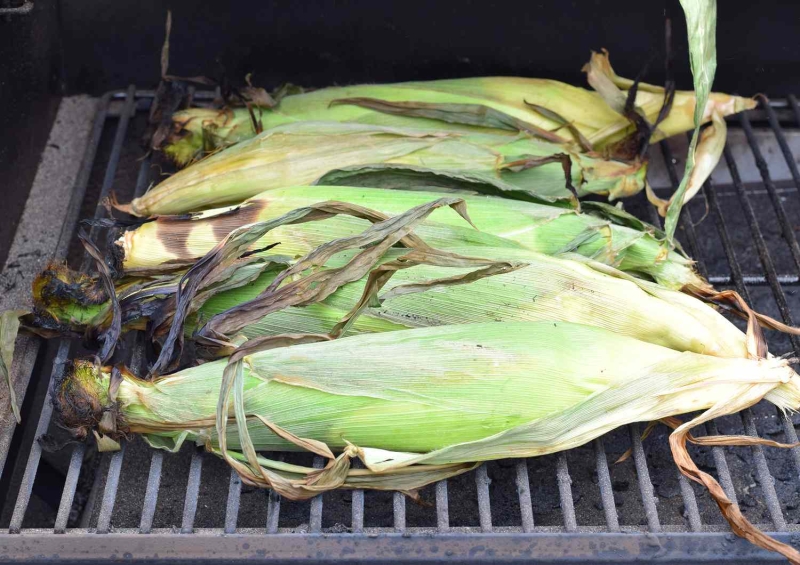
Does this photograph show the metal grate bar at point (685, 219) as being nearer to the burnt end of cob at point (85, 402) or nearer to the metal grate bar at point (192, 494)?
the metal grate bar at point (192, 494)

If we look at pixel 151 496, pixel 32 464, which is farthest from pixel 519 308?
pixel 32 464

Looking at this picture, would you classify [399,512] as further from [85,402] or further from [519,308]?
[85,402]

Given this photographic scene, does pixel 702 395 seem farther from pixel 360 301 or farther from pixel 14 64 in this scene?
pixel 14 64

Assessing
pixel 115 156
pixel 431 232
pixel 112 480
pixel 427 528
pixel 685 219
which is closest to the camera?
pixel 427 528

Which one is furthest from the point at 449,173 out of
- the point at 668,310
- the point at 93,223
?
the point at 93,223

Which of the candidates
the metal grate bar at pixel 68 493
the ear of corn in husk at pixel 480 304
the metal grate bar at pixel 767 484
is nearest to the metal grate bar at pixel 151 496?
the metal grate bar at pixel 68 493

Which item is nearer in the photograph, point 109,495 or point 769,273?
point 109,495

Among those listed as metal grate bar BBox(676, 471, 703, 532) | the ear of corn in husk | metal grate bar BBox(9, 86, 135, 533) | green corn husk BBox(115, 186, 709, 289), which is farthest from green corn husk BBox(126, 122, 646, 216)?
metal grate bar BBox(676, 471, 703, 532)
